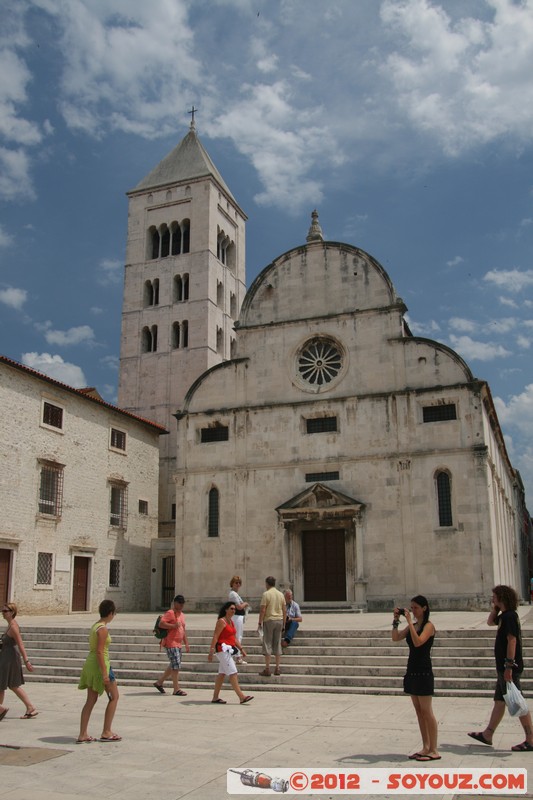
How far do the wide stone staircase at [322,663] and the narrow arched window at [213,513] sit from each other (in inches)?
507

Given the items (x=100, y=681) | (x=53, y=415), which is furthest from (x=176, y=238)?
(x=100, y=681)

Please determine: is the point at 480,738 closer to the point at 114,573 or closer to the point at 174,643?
the point at 174,643

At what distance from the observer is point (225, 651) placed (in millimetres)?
12312

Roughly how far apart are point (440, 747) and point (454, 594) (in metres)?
18.6

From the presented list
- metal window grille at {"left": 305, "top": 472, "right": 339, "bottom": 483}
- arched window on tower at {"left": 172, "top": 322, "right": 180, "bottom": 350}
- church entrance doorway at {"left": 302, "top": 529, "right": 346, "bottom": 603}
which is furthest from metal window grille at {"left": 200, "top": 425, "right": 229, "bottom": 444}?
arched window on tower at {"left": 172, "top": 322, "right": 180, "bottom": 350}

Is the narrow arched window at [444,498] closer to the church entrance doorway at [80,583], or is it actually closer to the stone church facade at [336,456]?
the stone church facade at [336,456]

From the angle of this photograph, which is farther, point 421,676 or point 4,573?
point 4,573

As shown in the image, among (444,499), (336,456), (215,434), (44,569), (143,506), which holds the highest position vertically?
(215,434)

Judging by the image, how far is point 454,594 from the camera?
26547 mm

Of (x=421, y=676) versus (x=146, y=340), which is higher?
(x=146, y=340)

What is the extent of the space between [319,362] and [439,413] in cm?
553

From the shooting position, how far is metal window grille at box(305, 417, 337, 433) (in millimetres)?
29984

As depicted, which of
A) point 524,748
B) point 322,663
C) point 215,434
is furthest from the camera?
point 215,434

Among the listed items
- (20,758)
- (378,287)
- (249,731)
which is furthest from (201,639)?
(378,287)
